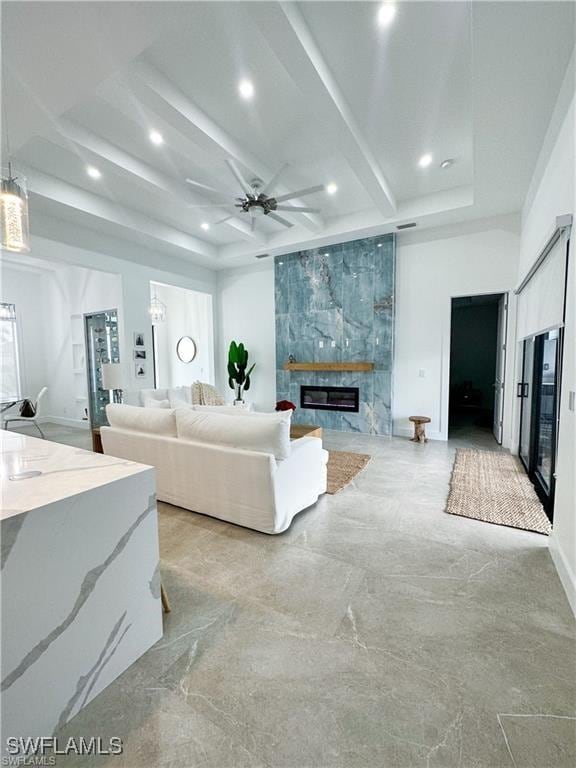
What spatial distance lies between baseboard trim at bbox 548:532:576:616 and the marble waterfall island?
7.07 ft

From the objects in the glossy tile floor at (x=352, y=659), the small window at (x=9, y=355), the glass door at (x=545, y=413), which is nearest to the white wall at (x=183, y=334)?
the small window at (x=9, y=355)

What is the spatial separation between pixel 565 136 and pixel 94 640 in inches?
159

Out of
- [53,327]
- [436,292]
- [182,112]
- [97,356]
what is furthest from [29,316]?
[436,292]

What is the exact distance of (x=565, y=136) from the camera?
2309 mm

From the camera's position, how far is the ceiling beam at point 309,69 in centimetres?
201

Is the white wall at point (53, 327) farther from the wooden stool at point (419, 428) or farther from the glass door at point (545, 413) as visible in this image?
the glass door at point (545, 413)

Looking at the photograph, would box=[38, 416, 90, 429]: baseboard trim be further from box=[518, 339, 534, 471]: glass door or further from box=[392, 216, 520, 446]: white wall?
box=[518, 339, 534, 471]: glass door

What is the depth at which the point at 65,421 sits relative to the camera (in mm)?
6918

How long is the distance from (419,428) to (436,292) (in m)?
2.20

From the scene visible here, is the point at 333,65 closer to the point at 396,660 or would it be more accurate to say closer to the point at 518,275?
the point at 518,275

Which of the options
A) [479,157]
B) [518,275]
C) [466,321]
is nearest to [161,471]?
[479,157]

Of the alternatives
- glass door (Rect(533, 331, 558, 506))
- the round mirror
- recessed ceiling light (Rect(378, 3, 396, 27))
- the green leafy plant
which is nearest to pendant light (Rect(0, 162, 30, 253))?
recessed ceiling light (Rect(378, 3, 396, 27))

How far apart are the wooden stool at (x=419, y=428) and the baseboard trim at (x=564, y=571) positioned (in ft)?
9.13

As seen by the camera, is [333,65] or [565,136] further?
[333,65]
